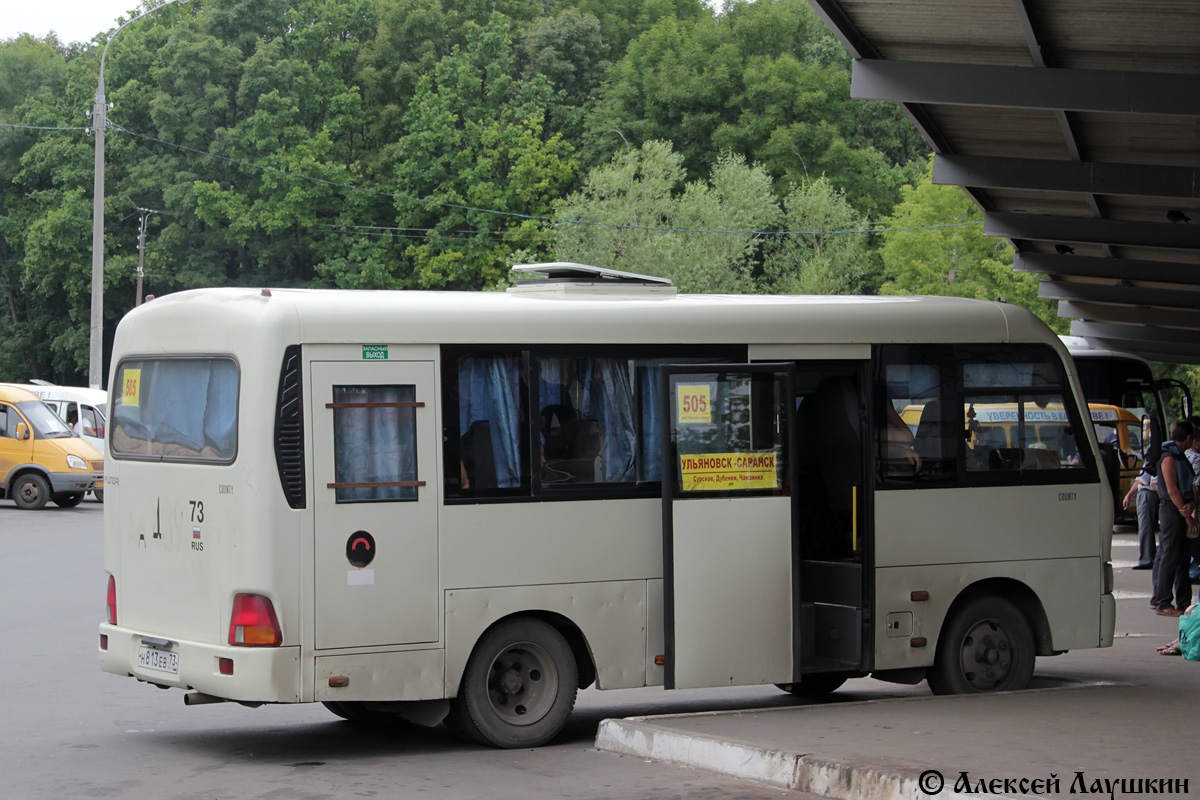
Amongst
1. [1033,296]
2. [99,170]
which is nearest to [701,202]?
[1033,296]

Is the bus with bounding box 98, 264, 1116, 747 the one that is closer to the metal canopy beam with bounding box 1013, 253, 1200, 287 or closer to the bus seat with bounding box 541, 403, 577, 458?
the bus seat with bounding box 541, 403, 577, 458

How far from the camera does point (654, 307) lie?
383 inches

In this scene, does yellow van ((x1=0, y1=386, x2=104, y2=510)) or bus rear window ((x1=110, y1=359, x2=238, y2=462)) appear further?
yellow van ((x1=0, y1=386, x2=104, y2=510))

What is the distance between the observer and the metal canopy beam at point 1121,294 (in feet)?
86.8

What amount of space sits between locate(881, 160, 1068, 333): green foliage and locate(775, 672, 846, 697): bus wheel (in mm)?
37725

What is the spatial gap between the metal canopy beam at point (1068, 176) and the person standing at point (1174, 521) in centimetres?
258

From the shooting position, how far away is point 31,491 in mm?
30688

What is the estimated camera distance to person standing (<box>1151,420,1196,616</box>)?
1550cm

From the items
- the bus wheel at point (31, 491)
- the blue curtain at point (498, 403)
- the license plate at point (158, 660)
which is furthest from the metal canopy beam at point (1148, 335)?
the license plate at point (158, 660)

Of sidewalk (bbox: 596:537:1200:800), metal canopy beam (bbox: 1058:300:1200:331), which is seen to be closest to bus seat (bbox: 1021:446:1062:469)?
sidewalk (bbox: 596:537:1200:800)

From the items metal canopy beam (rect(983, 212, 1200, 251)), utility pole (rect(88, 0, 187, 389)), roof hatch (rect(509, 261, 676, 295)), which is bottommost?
roof hatch (rect(509, 261, 676, 295))

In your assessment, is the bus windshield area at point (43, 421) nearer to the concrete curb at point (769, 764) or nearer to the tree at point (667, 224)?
the concrete curb at point (769, 764)

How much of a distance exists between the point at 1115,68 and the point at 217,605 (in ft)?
29.1

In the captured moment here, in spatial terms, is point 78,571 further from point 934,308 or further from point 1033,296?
point 1033,296
